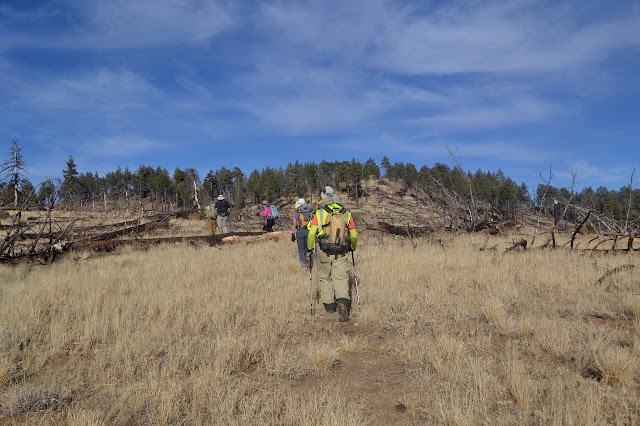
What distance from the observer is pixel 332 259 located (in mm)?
5844

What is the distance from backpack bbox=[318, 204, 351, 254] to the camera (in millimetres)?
5520

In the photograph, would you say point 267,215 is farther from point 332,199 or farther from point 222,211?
point 332,199

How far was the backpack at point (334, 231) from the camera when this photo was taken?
18.1 feet

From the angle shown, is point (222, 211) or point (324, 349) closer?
point (324, 349)

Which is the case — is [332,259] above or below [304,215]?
below

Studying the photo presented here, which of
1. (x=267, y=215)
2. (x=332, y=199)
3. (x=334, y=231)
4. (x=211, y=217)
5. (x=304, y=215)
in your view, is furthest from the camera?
(x=211, y=217)

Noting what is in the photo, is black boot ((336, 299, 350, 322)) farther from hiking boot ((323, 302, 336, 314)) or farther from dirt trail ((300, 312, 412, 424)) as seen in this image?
dirt trail ((300, 312, 412, 424))

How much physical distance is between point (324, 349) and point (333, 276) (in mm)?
1808

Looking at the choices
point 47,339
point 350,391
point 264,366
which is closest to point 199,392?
point 264,366

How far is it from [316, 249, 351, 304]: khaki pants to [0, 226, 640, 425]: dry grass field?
1.26 feet

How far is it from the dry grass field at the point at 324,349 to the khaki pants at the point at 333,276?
15.1 inches

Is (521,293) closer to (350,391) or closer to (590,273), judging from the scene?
(590,273)

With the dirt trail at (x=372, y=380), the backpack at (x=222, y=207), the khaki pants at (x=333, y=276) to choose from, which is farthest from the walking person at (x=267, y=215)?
the dirt trail at (x=372, y=380)

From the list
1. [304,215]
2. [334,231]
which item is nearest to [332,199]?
[334,231]
